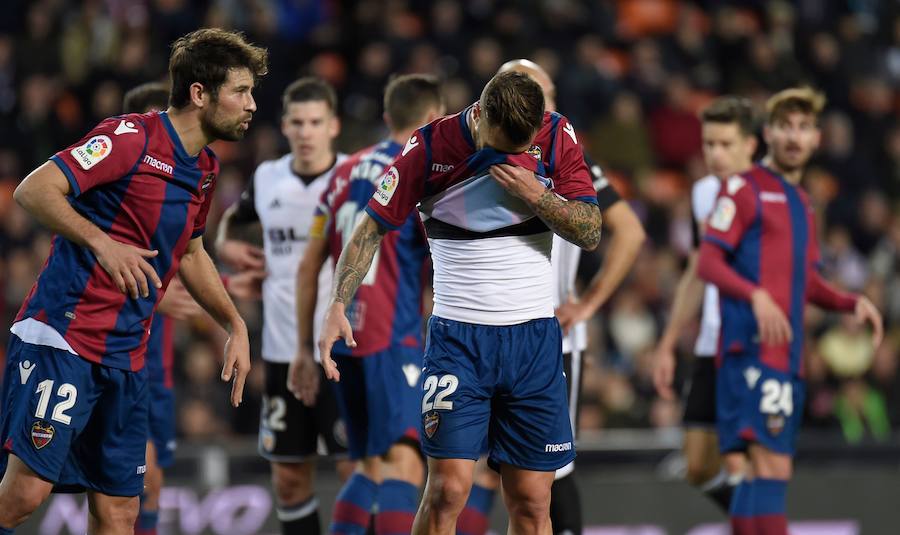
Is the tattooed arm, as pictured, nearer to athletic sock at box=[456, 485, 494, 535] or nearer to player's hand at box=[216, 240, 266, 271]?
athletic sock at box=[456, 485, 494, 535]

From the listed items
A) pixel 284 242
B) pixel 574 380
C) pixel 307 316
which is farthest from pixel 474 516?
pixel 284 242

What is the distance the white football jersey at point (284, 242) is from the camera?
6965 millimetres

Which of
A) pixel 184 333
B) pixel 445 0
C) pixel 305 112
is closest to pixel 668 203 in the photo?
pixel 445 0

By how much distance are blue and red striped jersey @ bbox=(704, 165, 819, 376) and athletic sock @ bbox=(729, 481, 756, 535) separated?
661 mm

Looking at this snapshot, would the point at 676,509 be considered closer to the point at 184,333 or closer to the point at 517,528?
the point at 517,528

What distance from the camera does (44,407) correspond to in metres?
4.96

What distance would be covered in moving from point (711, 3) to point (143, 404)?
12391 millimetres

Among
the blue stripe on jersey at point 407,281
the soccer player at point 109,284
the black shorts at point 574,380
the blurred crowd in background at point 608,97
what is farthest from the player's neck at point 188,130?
the blurred crowd in background at point 608,97

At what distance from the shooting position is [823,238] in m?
13.5

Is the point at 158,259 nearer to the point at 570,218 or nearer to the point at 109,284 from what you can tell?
the point at 109,284

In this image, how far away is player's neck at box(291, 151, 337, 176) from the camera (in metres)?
7.05

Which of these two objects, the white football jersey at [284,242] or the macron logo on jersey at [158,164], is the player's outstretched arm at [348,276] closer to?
the macron logo on jersey at [158,164]

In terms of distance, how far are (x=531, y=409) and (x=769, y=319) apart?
5.98 feet

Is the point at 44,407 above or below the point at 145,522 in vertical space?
above
